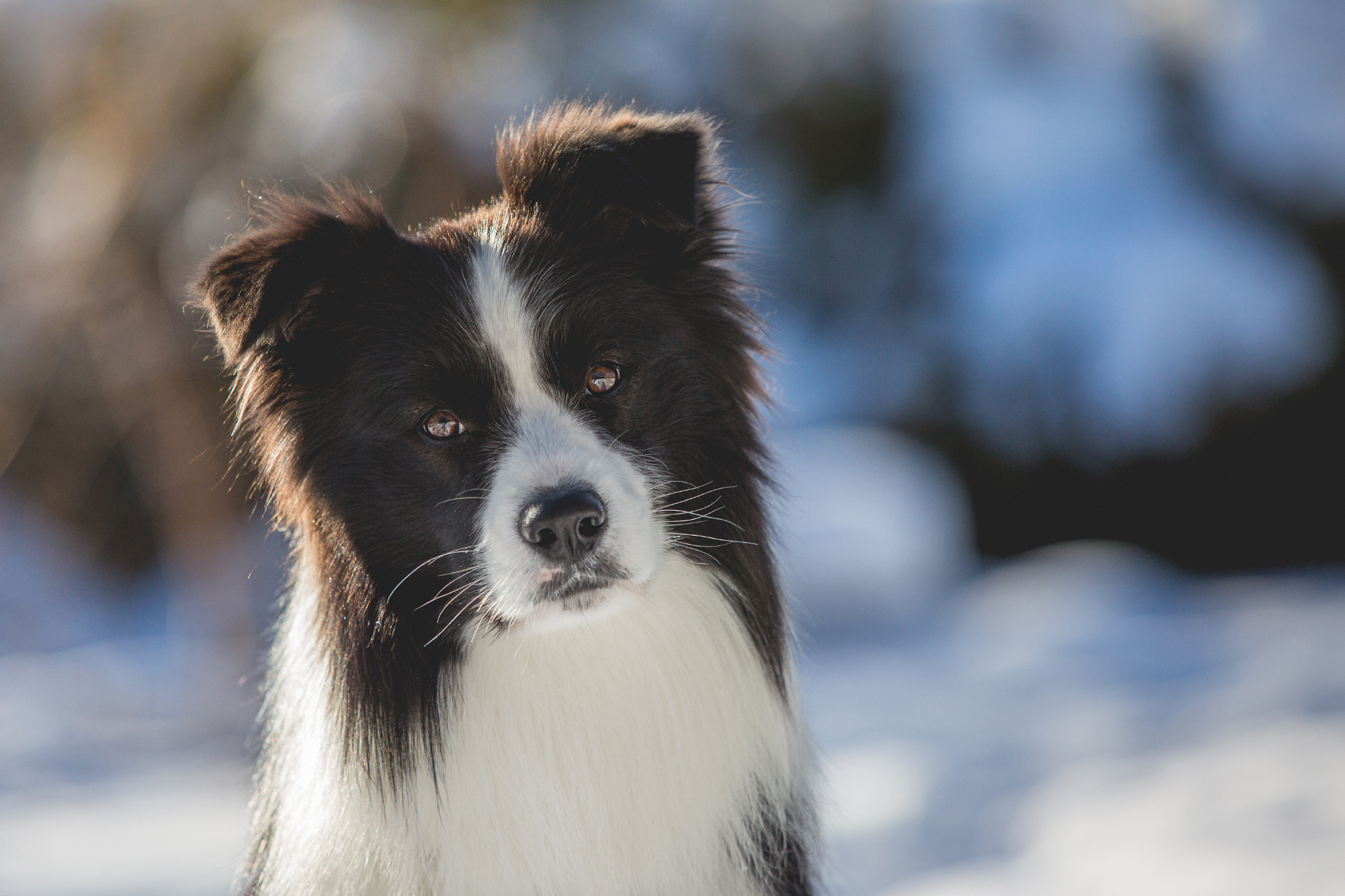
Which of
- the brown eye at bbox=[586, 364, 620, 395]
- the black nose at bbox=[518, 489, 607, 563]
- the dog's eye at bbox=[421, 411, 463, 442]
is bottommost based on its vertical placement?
the black nose at bbox=[518, 489, 607, 563]

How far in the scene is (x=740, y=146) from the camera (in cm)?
817

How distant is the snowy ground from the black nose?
1034 mm

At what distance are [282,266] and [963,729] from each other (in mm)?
4462

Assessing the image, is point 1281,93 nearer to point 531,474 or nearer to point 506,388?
point 506,388

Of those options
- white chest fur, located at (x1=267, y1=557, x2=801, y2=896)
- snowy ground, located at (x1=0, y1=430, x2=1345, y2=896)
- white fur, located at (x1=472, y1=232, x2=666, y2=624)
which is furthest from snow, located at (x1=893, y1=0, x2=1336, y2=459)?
white fur, located at (x1=472, y1=232, x2=666, y2=624)

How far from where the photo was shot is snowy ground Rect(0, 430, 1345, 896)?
3.78 metres

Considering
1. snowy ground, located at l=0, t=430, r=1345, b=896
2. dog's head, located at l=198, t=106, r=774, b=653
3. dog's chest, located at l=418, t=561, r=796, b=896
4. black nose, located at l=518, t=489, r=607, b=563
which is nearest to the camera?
black nose, located at l=518, t=489, r=607, b=563

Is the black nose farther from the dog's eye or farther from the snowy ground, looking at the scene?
the snowy ground

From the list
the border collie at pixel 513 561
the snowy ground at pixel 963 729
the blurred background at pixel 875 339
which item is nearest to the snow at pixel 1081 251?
the blurred background at pixel 875 339

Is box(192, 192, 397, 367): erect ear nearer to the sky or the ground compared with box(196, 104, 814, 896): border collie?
nearer to the sky

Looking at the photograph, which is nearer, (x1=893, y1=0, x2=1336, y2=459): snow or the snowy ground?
the snowy ground

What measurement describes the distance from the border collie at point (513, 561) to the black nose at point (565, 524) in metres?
0.01

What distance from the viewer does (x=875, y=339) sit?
8.43 m

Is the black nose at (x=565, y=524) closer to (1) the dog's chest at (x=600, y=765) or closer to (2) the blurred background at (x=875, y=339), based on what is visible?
(1) the dog's chest at (x=600, y=765)
